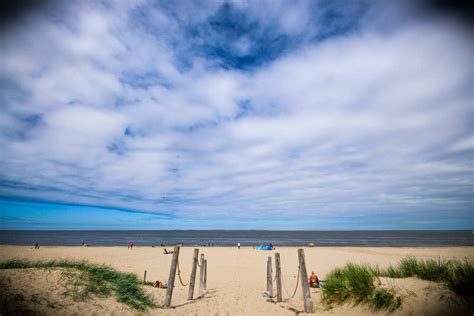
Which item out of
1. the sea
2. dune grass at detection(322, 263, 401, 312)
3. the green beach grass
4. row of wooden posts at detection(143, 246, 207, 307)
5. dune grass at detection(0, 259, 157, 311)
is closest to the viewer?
the green beach grass

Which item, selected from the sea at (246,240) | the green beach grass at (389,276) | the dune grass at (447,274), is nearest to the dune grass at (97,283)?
the green beach grass at (389,276)

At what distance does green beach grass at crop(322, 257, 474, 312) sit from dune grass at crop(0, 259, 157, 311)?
6708mm

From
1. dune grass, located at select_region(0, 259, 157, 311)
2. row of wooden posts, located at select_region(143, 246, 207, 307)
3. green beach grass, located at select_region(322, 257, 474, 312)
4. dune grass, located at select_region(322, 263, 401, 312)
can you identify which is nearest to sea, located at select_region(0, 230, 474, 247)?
row of wooden posts, located at select_region(143, 246, 207, 307)

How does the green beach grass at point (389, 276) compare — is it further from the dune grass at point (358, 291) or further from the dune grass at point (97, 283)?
the dune grass at point (97, 283)

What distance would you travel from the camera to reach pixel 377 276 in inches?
384

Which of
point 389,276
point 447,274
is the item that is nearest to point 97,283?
point 389,276

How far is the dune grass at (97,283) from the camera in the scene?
8594 millimetres

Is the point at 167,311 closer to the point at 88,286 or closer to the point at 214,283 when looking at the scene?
the point at 88,286

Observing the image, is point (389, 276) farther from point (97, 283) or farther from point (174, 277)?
point (97, 283)

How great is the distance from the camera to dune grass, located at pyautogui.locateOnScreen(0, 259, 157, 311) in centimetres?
859

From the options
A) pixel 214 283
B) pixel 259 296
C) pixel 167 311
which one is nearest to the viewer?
pixel 167 311

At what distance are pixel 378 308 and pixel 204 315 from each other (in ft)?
18.3

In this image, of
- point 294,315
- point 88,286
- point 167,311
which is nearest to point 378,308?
point 294,315

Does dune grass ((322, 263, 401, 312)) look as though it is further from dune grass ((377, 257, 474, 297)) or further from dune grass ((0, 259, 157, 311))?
dune grass ((0, 259, 157, 311))
